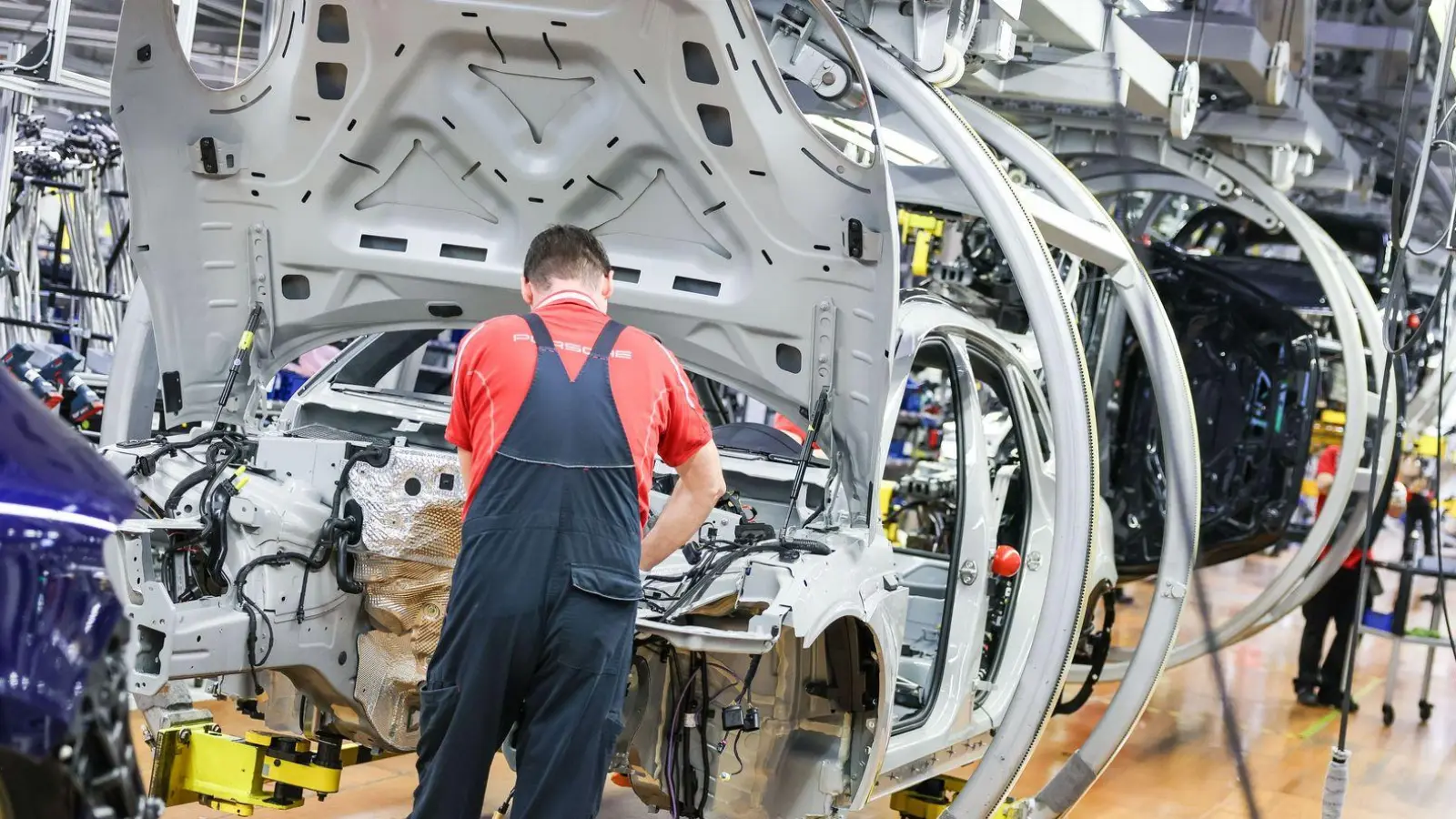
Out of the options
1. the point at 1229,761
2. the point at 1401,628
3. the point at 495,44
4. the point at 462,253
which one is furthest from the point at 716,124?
the point at 1401,628

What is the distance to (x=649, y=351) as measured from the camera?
3.79 m

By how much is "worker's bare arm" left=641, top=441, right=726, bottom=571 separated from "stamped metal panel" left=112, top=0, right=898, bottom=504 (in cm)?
84

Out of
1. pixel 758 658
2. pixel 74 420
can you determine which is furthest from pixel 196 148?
pixel 74 420

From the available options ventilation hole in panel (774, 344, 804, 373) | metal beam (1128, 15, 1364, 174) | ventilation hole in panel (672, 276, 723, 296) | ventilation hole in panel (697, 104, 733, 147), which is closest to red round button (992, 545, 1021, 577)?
ventilation hole in panel (774, 344, 804, 373)

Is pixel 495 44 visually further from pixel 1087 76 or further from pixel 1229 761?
pixel 1229 761

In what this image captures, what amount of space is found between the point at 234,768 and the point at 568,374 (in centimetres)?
187

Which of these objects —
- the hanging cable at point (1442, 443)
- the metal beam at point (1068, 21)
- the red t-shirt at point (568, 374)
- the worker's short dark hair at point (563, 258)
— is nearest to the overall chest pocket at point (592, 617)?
the red t-shirt at point (568, 374)

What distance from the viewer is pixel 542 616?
11.6ft

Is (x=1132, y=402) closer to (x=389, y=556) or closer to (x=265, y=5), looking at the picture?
(x=265, y=5)

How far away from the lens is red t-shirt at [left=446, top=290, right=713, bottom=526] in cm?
365

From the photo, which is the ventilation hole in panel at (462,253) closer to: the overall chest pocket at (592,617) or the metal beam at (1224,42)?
the overall chest pocket at (592,617)

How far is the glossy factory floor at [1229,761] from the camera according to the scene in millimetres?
6414

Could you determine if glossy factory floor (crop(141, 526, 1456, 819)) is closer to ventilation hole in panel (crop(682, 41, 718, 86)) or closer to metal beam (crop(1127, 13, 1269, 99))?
ventilation hole in panel (crop(682, 41, 718, 86))

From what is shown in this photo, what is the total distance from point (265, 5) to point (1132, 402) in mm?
5352
